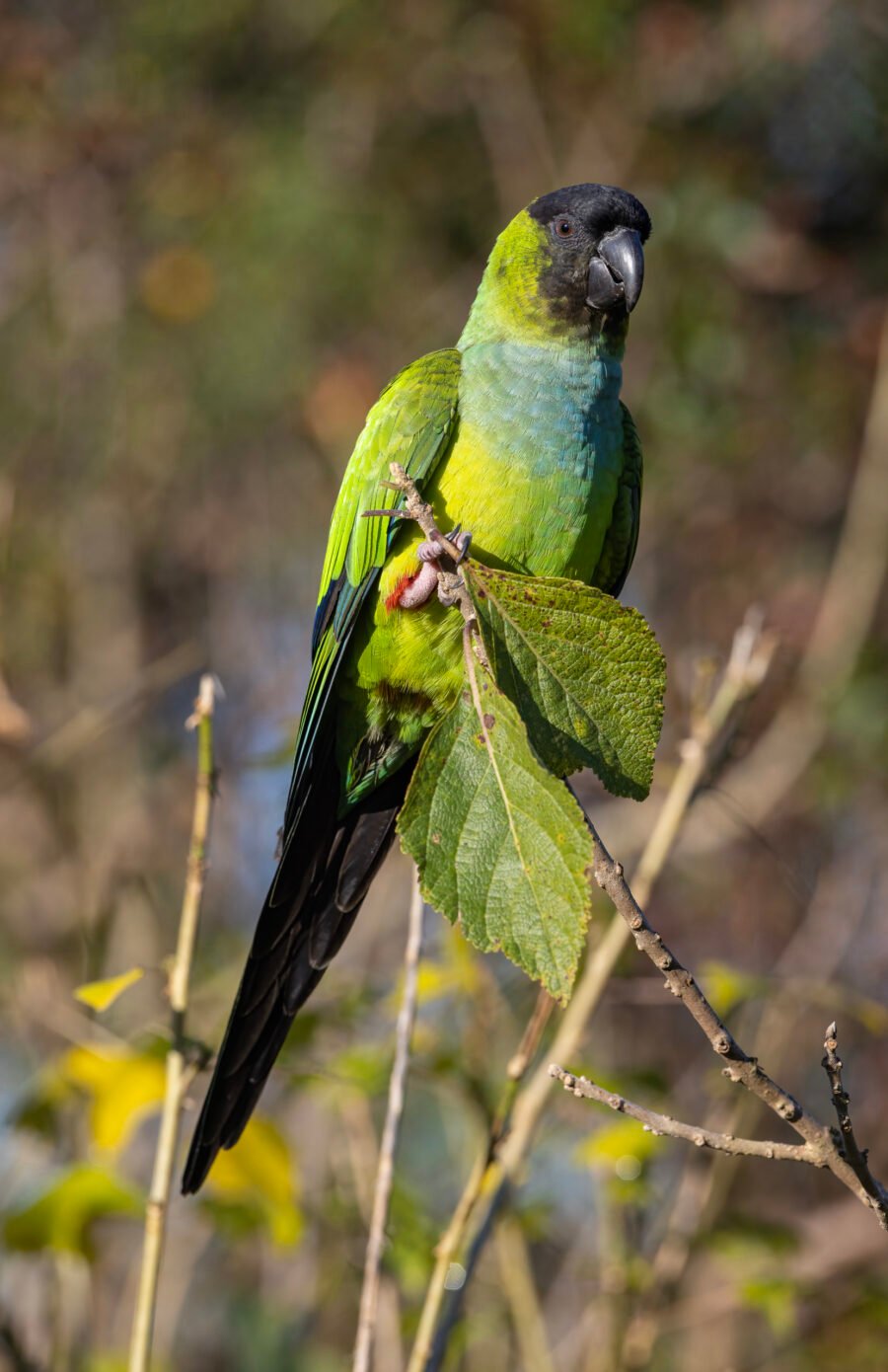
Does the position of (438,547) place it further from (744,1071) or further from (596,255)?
(596,255)

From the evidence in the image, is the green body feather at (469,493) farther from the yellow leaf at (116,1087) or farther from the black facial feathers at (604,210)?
the yellow leaf at (116,1087)

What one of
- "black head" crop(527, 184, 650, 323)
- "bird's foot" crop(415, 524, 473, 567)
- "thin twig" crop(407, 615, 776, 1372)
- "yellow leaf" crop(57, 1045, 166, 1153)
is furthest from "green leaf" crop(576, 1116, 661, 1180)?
"black head" crop(527, 184, 650, 323)

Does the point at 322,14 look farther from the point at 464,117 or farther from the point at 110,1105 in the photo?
the point at 110,1105

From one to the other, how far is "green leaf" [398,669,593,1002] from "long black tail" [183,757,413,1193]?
3.13 ft

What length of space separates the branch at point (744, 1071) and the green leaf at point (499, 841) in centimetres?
5

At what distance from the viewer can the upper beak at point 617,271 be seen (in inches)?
116

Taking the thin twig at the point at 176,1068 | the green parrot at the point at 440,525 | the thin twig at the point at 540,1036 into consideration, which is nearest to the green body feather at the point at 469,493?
the green parrot at the point at 440,525

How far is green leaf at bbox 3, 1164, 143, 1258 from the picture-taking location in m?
2.25

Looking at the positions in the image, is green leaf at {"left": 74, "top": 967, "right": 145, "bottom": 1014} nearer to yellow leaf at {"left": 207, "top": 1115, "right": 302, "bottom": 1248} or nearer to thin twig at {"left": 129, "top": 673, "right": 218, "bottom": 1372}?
thin twig at {"left": 129, "top": 673, "right": 218, "bottom": 1372}

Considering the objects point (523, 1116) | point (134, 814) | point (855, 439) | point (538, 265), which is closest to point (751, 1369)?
point (523, 1116)

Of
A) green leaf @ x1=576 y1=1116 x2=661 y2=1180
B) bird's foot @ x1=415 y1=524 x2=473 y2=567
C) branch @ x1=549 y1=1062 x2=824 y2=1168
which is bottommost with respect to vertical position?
green leaf @ x1=576 y1=1116 x2=661 y2=1180

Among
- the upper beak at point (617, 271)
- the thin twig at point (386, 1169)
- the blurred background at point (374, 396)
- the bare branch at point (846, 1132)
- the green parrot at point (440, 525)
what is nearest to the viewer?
the bare branch at point (846, 1132)

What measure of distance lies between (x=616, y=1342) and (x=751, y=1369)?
641 millimetres

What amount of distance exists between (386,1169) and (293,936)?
27.2 inches
